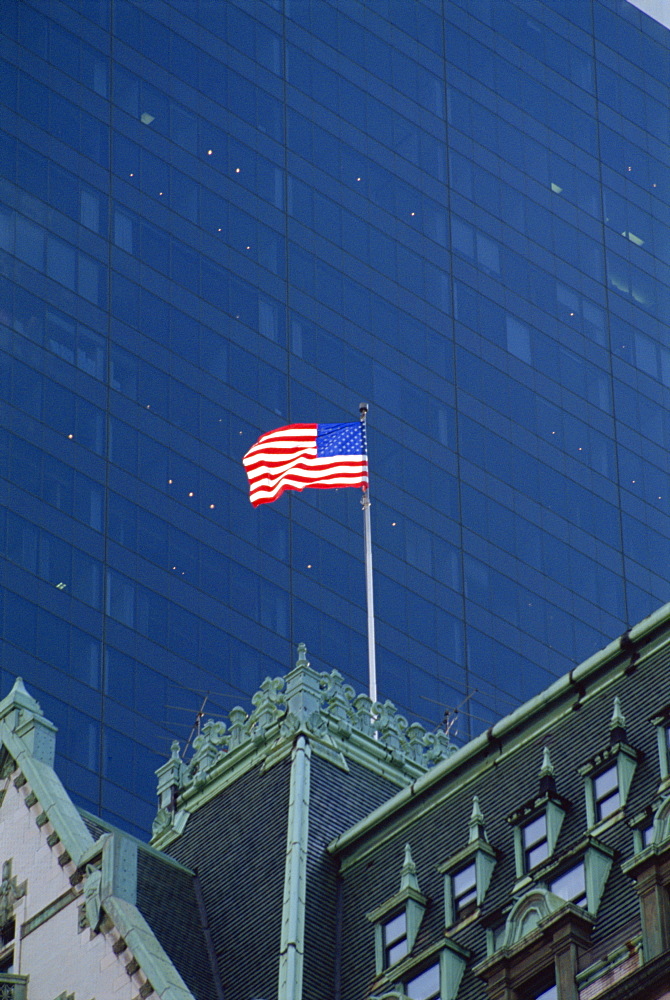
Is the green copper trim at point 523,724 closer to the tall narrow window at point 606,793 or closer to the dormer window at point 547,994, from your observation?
the tall narrow window at point 606,793

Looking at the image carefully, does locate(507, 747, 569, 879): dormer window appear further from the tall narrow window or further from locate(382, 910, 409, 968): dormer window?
locate(382, 910, 409, 968): dormer window

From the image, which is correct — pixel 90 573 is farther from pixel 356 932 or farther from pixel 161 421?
pixel 356 932

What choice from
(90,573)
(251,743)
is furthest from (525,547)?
(251,743)

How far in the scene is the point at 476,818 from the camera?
41.5 meters

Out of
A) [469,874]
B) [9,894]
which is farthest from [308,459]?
[469,874]

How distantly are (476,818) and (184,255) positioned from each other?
96698 millimetres

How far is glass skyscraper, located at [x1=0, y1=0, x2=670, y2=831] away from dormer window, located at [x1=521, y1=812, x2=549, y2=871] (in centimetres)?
7050

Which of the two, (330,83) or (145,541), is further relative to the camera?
(330,83)

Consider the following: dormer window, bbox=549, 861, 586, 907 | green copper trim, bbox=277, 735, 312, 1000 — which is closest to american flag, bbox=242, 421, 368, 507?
green copper trim, bbox=277, 735, 312, 1000

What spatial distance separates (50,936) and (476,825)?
720 cm

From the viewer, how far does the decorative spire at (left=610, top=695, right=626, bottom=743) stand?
39594mm

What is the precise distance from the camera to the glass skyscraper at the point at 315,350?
121m

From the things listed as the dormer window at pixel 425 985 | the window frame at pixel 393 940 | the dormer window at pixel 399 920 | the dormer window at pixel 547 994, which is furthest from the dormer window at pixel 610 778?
→ the window frame at pixel 393 940

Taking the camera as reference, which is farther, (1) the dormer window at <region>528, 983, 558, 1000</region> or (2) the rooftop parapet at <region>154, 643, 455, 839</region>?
(2) the rooftop parapet at <region>154, 643, 455, 839</region>
